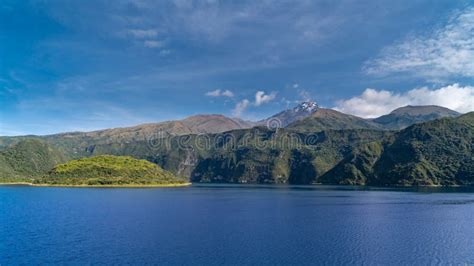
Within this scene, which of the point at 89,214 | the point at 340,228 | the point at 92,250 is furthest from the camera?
the point at 89,214

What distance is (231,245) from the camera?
81625 millimetres

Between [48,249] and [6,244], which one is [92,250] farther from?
[6,244]

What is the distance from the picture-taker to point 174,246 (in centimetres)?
7975

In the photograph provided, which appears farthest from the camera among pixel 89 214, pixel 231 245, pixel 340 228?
pixel 89 214

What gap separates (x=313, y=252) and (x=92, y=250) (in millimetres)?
44147

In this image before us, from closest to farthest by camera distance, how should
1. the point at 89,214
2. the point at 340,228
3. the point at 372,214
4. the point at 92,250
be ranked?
the point at 92,250
the point at 340,228
the point at 89,214
the point at 372,214

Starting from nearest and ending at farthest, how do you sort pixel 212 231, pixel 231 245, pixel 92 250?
pixel 92 250 < pixel 231 245 < pixel 212 231

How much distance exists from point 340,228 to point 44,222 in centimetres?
8493

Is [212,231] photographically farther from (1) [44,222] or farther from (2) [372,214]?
(2) [372,214]

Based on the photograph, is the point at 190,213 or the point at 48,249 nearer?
the point at 48,249

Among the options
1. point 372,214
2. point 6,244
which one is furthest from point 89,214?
point 372,214

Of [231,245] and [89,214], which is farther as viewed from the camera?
[89,214]

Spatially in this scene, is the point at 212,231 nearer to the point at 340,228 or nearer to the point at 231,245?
the point at 231,245

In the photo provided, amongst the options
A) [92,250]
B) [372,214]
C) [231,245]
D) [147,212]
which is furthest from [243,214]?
[92,250]
